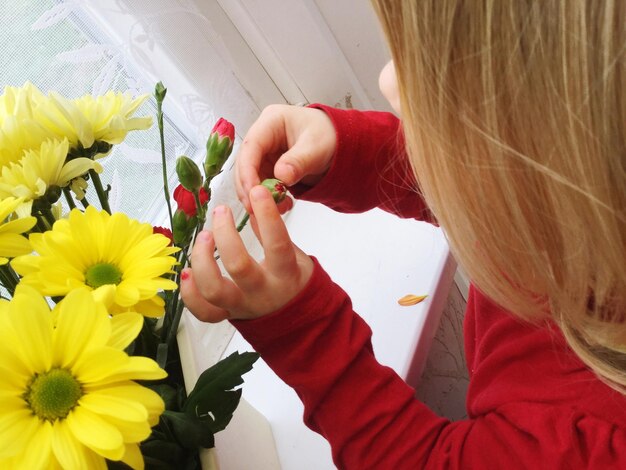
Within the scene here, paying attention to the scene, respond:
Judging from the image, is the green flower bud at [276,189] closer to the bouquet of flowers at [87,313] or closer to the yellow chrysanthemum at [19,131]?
the bouquet of flowers at [87,313]

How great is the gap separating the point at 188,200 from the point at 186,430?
14 cm

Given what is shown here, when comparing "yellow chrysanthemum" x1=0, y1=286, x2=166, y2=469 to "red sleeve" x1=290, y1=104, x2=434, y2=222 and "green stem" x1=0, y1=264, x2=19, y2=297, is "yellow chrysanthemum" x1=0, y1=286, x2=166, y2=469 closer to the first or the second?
"green stem" x1=0, y1=264, x2=19, y2=297

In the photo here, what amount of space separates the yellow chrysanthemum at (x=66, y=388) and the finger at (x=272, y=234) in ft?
0.55

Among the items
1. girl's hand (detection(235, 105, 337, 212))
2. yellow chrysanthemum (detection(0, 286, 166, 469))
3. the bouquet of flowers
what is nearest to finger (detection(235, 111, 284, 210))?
girl's hand (detection(235, 105, 337, 212))

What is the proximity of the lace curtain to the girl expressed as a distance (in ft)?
0.55

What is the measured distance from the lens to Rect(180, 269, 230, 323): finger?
41 cm

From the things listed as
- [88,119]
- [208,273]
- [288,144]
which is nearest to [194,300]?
[208,273]

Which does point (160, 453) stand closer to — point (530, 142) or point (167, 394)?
point (167, 394)

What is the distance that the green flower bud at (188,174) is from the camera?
373 millimetres

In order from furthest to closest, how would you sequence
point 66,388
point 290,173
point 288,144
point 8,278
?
point 288,144
point 290,173
point 8,278
point 66,388

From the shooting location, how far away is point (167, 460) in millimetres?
348

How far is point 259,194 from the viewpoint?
0.40 meters

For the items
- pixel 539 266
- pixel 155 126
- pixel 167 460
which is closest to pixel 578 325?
pixel 539 266

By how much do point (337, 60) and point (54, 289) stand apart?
24.5 inches
